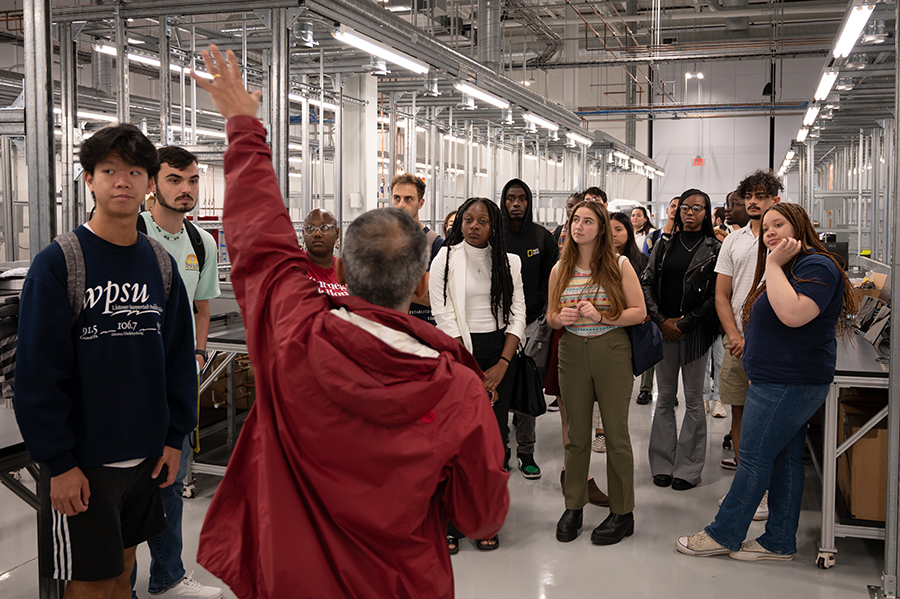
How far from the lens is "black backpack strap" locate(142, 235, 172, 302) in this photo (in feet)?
7.19

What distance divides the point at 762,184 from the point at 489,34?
6.52 metres

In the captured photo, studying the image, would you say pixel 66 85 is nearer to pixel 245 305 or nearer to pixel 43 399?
pixel 43 399

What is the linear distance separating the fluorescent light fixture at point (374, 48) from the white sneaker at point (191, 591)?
331 cm

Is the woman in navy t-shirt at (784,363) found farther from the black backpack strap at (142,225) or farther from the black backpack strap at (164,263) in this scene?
the black backpack strap at (142,225)

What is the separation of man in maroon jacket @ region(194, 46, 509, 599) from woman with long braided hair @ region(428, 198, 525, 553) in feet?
6.89

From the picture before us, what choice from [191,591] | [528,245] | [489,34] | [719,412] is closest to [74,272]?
[191,591]

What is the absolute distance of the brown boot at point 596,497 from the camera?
4.05 meters

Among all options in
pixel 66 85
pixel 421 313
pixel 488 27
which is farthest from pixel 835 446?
pixel 488 27

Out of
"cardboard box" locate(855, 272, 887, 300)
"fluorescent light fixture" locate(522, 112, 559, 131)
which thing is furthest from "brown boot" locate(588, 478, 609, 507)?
"fluorescent light fixture" locate(522, 112, 559, 131)

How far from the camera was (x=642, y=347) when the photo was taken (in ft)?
11.6

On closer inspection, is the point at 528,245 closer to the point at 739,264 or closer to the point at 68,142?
the point at 739,264

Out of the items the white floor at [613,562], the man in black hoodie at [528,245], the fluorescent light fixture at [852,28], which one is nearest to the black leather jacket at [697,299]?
the man in black hoodie at [528,245]

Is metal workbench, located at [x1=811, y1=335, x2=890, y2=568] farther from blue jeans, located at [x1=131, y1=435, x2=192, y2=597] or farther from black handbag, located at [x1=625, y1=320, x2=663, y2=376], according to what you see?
blue jeans, located at [x1=131, y1=435, x2=192, y2=597]

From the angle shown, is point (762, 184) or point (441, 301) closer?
point (441, 301)
